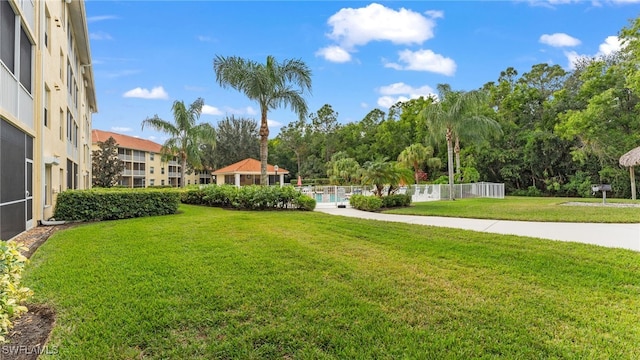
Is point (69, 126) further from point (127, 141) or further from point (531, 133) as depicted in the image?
point (127, 141)

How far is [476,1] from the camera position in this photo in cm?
1123

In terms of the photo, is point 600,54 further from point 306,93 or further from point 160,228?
point 160,228

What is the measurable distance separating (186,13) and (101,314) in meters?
11.0

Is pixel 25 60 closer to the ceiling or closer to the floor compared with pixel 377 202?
closer to the ceiling

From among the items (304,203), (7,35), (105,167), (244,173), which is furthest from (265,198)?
(244,173)

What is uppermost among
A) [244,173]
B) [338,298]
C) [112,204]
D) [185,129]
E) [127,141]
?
[127,141]

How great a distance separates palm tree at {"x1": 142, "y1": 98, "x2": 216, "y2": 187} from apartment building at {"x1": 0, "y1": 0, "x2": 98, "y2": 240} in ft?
29.0

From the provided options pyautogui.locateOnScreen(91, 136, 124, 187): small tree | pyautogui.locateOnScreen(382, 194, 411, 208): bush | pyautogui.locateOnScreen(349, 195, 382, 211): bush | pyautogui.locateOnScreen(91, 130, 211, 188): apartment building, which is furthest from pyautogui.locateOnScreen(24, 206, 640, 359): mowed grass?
pyautogui.locateOnScreen(91, 130, 211, 188): apartment building

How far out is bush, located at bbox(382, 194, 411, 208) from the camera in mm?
14898

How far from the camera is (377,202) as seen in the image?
14.1m

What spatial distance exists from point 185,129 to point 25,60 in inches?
605

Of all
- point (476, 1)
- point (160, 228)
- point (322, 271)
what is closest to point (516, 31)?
point (476, 1)

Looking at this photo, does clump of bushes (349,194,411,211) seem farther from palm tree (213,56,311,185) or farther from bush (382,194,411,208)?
palm tree (213,56,311,185)

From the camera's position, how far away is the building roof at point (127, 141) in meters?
42.7
